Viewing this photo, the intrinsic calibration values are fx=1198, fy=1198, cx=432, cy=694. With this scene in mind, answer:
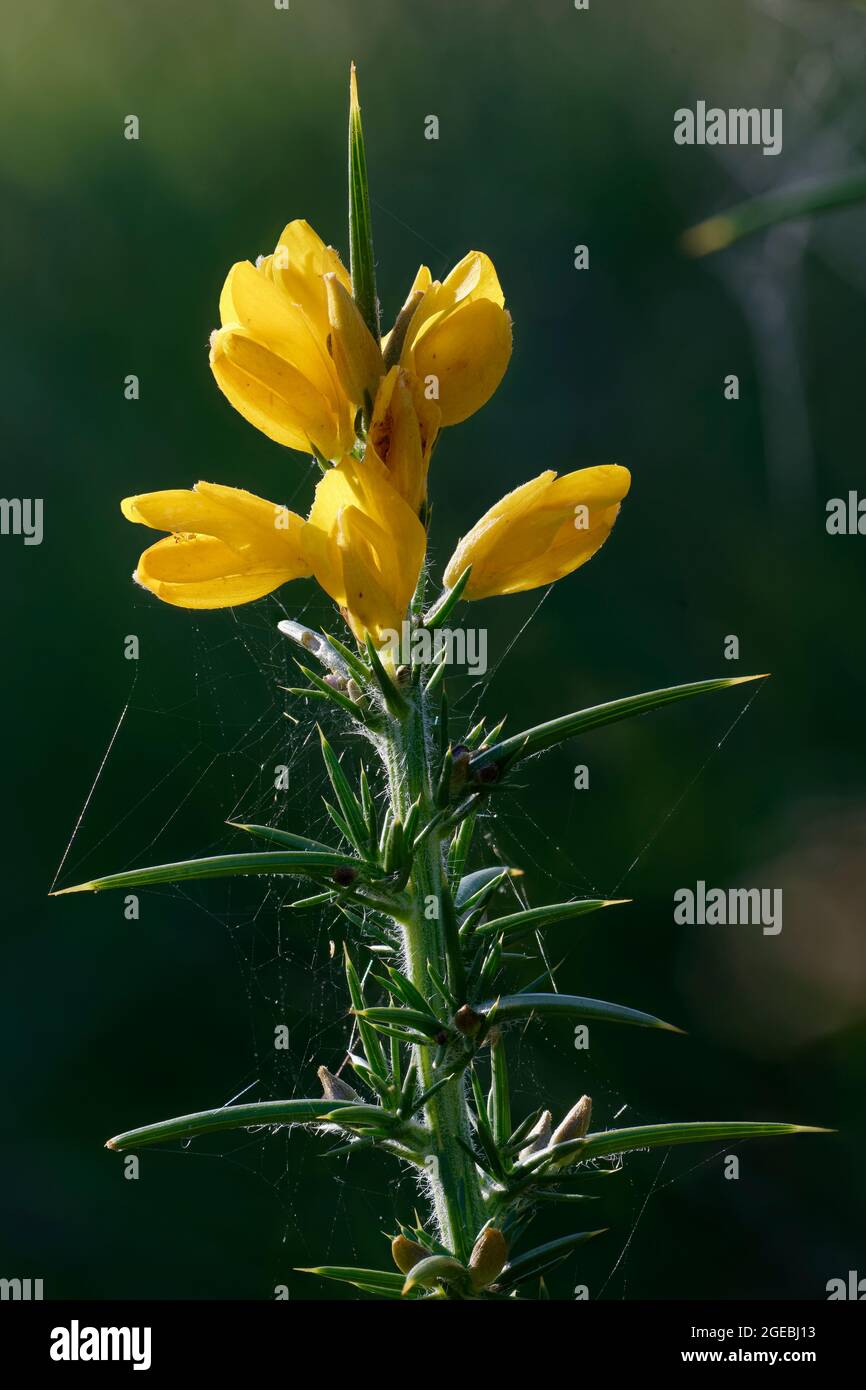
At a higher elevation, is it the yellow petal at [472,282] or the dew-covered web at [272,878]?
the yellow petal at [472,282]

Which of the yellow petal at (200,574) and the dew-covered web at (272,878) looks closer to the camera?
the yellow petal at (200,574)

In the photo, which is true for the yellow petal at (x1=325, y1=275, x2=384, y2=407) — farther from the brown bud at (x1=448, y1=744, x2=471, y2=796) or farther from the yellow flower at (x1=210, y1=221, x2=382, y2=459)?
the brown bud at (x1=448, y1=744, x2=471, y2=796)

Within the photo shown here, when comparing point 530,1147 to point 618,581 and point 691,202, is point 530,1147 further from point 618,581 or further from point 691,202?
point 691,202

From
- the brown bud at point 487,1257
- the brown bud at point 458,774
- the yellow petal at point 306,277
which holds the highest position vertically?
the yellow petal at point 306,277

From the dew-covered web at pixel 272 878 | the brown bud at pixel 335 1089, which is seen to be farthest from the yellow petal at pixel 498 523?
the dew-covered web at pixel 272 878

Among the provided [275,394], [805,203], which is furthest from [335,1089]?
[805,203]

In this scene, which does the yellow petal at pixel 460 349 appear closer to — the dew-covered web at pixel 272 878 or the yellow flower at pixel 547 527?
the yellow flower at pixel 547 527

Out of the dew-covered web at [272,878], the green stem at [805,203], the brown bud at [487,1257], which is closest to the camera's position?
the brown bud at [487,1257]

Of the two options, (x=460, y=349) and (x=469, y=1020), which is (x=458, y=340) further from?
(x=469, y=1020)

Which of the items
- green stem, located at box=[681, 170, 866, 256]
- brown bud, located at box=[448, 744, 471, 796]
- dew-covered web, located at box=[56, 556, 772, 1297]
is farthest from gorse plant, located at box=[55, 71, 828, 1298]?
dew-covered web, located at box=[56, 556, 772, 1297]
